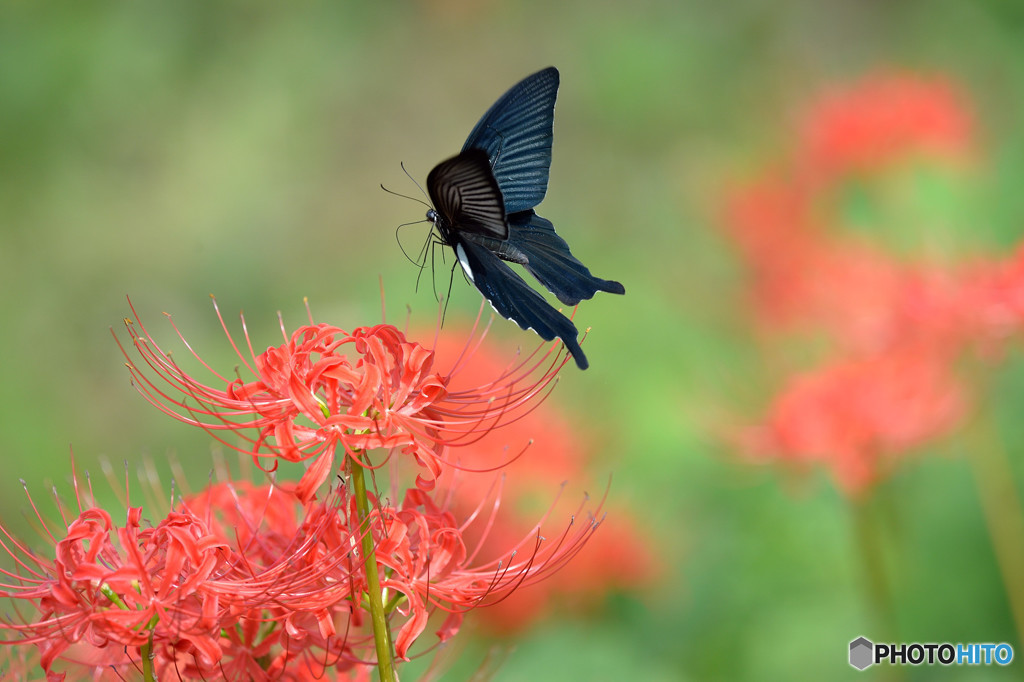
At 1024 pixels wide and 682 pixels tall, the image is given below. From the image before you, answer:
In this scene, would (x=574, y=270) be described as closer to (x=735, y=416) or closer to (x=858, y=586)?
(x=735, y=416)

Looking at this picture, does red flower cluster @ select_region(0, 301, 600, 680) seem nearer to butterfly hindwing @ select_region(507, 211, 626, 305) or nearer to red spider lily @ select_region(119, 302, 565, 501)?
red spider lily @ select_region(119, 302, 565, 501)

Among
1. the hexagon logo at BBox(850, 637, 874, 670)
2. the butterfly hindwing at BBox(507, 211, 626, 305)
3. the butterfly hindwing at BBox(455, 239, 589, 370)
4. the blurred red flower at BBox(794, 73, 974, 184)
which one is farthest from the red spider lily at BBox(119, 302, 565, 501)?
the blurred red flower at BBox(794, 73, 974, 184)

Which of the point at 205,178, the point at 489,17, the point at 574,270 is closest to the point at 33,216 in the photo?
the point at 205,178

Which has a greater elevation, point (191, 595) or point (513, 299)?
point (513, 299)

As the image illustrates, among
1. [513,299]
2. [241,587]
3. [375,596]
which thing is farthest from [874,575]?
[241,587]

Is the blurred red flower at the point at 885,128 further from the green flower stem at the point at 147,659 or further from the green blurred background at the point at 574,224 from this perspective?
the green flower stem at the point at 147,659

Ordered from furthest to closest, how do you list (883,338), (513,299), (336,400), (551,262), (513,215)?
(883,338), (513,215), (551,262), (513,299), (336,400)

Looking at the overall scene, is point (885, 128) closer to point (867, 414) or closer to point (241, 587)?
point (867, 414)
